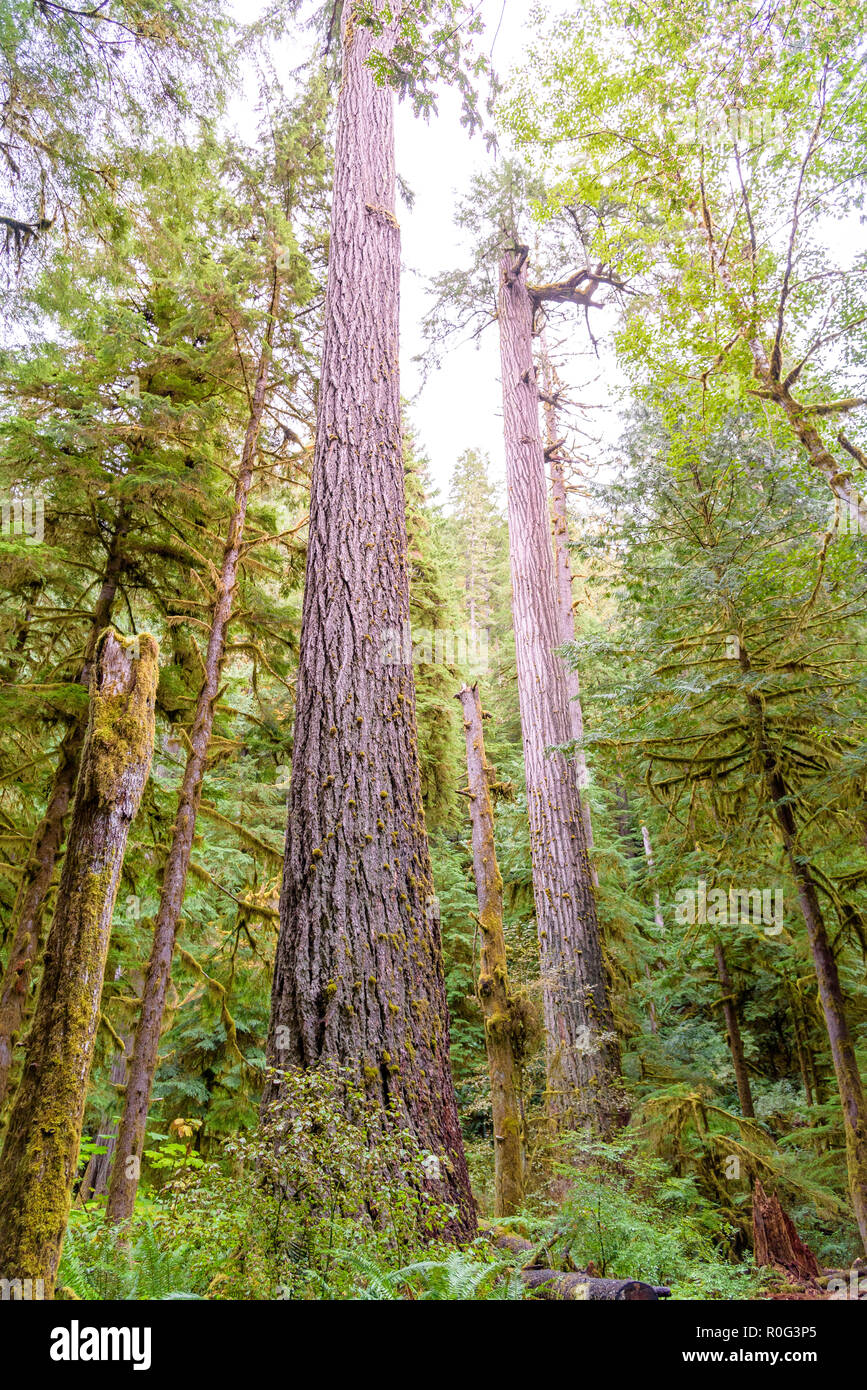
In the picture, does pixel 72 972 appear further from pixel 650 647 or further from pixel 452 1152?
pixel 650 647

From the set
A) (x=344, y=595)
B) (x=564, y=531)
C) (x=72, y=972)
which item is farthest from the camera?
(x=564, y=531)

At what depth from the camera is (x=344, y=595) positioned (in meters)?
4.04

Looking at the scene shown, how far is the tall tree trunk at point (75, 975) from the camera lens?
3031mm

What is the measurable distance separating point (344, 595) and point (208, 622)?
12.8ft

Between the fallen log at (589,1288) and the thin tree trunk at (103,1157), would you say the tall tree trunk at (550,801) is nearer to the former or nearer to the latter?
the fallen log at (589,1288)

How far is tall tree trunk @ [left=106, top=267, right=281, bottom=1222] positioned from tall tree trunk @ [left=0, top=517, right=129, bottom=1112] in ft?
3.29

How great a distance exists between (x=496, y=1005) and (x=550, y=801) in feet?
7.38

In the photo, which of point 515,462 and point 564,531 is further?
point 564,531

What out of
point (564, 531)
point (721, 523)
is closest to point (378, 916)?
point (721, 523)

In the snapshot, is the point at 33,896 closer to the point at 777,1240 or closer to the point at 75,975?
the point at 75,975

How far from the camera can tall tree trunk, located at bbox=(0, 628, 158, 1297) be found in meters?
3.03

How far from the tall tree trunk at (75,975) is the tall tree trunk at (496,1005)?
3715 mm

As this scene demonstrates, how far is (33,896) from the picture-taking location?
605cm

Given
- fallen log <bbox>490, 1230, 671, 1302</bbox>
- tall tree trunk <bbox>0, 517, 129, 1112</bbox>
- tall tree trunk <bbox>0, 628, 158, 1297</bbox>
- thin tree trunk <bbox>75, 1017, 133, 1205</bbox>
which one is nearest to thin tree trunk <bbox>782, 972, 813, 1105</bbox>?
fallen log <bbox>490, 1230, 671, 1302</bbox>
